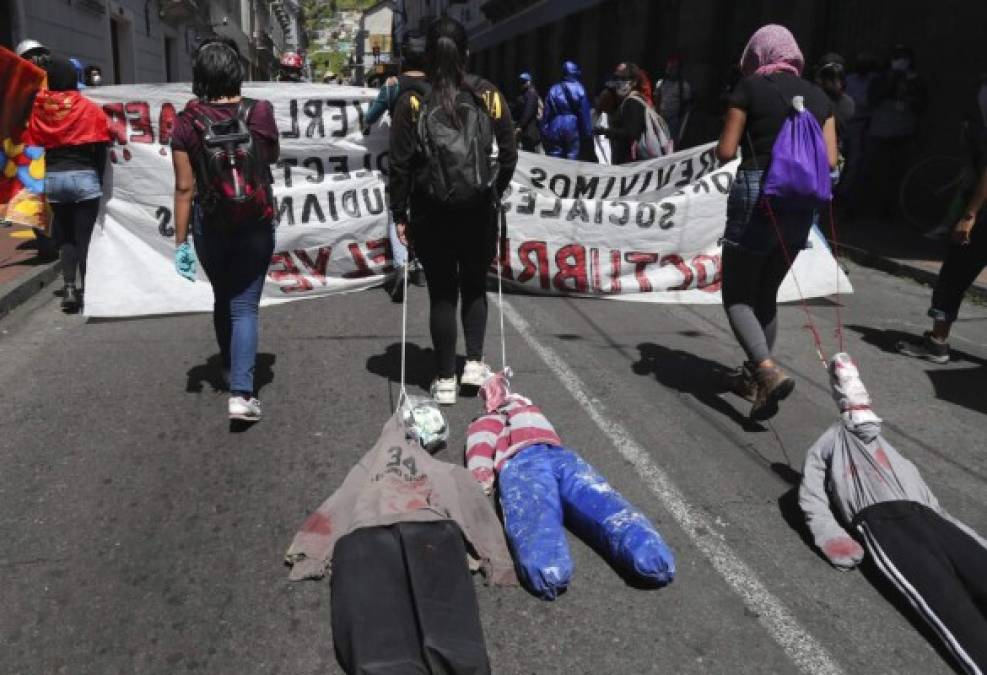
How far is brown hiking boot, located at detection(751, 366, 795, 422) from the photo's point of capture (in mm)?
4000

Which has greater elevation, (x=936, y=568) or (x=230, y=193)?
(x=230, y=193)

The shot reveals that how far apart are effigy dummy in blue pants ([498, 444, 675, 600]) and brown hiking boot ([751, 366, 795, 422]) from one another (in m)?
1.20

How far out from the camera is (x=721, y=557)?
3.06 m

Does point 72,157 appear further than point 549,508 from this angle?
Yes

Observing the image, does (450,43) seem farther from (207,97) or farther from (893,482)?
(893,482)

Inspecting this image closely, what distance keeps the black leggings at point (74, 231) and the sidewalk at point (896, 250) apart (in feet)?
24.0

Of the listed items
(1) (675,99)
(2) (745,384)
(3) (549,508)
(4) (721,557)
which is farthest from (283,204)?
(1) (675,99)

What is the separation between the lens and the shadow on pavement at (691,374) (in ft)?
15.0

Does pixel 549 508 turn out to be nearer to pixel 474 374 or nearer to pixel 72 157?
pixel 474 374

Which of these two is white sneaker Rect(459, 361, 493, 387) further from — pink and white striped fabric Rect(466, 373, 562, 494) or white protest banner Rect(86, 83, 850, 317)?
white protest banner Rect(86, 83, 850, 317)

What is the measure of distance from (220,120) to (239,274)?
0.74 metres

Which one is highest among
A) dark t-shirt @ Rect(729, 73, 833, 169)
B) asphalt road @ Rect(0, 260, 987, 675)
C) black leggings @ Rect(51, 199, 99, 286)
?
dark t-shirt @ Rect(729, 73, 833, 169)

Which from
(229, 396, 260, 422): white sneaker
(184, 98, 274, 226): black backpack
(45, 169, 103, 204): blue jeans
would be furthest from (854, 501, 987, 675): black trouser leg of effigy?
(45, 169, 103, 204): blue jeans

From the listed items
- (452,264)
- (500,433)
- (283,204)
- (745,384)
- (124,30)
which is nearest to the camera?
(500,433)
